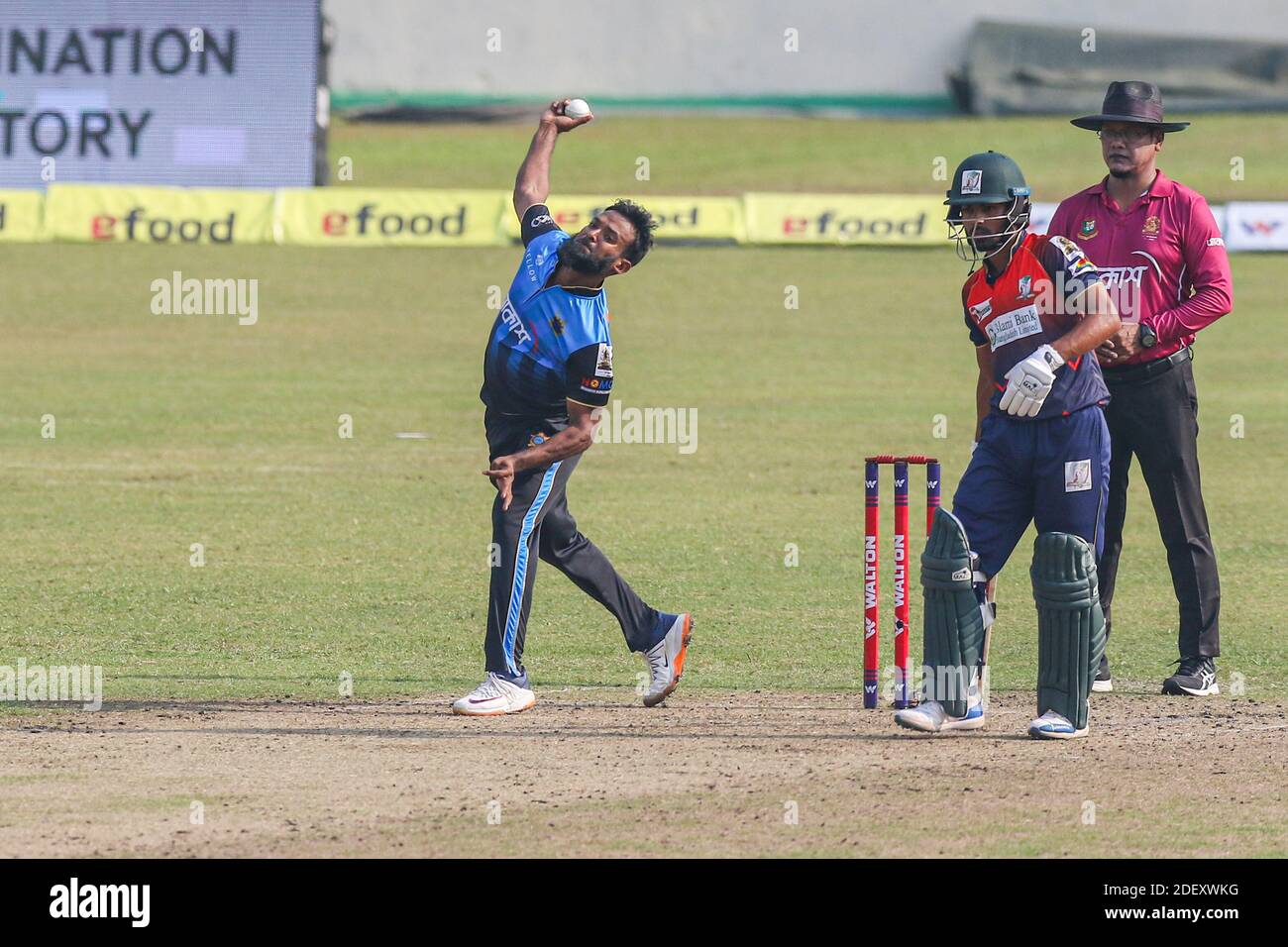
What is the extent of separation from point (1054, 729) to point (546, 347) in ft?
8.82

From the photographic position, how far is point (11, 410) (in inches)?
753

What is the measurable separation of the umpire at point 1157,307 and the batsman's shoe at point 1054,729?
36.8 inches

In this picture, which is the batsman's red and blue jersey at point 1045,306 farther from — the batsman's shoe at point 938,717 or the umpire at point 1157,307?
the batsman's shoe at point 938,717

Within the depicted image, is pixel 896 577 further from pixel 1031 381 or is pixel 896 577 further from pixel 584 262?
pixel 584 262

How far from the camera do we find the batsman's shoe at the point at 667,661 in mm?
8781

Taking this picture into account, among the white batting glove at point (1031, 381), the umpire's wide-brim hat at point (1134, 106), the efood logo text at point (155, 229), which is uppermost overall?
the efood logo text at point (155, 229)

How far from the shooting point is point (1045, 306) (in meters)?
8.00

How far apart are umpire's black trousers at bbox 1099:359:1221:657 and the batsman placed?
0.91 meters

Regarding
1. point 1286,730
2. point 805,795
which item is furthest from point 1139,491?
point 805,795

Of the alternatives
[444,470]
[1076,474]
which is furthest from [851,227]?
[1076,474]

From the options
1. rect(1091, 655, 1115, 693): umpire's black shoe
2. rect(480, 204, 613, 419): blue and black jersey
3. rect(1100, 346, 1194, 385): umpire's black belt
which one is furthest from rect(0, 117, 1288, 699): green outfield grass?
rect(480, 204, 613, 419): blue and black jersey

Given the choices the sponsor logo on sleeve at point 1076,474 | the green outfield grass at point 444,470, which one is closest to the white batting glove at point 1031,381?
the sponsor logo on sleeve at point 1076,474
